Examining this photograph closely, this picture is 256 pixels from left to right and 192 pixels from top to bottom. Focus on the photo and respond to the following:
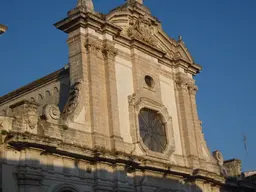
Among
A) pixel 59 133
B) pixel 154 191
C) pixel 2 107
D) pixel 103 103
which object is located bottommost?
pixel 154 191

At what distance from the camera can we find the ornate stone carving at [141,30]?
76.6 ft

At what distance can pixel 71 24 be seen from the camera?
20.9m

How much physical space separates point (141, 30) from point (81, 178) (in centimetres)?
868

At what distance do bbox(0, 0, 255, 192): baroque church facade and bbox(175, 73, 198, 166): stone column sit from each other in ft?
0.16

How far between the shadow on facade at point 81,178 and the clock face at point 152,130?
4.85 feet

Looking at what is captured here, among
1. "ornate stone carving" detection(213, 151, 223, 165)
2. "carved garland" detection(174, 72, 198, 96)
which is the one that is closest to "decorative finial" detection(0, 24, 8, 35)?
"carved garland" detection(174, 72, 198, 96)

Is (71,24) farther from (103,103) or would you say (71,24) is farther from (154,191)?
(154,191)

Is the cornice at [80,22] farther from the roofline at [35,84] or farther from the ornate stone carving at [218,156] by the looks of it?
the ornate stone carving at [218,156]

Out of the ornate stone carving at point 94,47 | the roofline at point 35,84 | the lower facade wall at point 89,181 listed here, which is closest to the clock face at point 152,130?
the lower facade wall at point 89,181

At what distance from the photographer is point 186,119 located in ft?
80.4

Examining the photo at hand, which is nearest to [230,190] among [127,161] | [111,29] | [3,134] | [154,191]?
[154,191]

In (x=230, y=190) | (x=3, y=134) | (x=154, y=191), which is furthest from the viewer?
(x=230, y=190)

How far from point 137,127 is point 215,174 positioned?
5301 mm

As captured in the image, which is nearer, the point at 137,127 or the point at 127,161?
the point at 127,161
